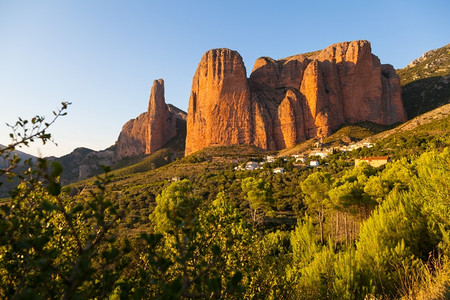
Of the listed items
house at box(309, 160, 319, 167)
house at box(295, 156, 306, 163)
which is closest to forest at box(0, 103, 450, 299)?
house at box(309, 160, 319, 167)

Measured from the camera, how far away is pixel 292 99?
91000 mm

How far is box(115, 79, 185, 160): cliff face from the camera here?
113331 millimetres

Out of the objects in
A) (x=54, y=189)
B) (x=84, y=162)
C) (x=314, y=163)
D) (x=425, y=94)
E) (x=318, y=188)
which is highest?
(x=425, y=94)

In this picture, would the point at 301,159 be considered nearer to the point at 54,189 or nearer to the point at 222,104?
the point at 222,104

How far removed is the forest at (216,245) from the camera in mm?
2465

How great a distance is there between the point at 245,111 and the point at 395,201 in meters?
79.8

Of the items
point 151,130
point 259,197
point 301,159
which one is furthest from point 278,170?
point 151,130

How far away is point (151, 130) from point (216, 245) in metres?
114

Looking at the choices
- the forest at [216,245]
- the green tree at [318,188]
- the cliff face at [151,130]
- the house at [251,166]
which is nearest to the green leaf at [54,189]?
the forest at [216,245]

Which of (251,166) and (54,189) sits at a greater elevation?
(251,166)

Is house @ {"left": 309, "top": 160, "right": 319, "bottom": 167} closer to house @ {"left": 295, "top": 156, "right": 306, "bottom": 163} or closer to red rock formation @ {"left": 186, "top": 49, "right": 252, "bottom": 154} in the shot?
house @ {"left": 295, "top": 156, "right": 306, "bottom": 163}

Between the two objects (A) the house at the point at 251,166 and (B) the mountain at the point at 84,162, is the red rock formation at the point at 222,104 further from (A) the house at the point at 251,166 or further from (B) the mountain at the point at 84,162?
(B) the mountain at the point at 84,162

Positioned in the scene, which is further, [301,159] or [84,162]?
[84,162]

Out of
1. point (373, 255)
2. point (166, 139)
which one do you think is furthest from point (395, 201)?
point (166, 139)
